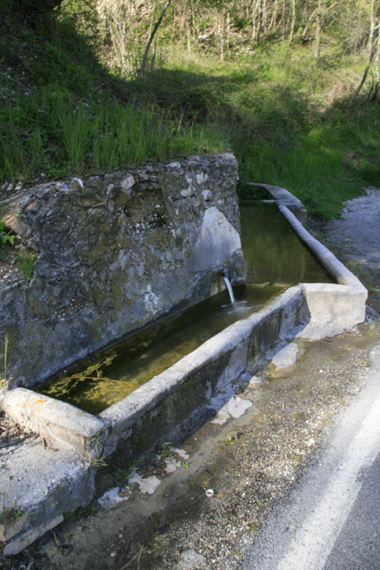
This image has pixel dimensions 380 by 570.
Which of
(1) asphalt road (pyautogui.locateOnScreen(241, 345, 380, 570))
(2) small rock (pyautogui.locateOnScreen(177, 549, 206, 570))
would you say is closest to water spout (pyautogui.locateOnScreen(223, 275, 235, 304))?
(1) asphalt road (pyautogui.locateOnScreen(241, 345, 380, 570))

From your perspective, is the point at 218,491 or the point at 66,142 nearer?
the point at 218,491

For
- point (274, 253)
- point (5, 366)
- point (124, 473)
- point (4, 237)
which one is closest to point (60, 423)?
point (124, 473)

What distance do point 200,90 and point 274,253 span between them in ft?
26.9

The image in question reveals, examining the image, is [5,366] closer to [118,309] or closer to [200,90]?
[118,309]

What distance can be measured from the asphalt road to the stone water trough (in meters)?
0.73

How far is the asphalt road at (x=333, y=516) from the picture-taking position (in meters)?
1.62

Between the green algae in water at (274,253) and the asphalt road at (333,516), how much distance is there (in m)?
2.37

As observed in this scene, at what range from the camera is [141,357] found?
2967mm

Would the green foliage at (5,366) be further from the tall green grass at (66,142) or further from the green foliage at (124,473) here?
the tall green grass at (66,142)

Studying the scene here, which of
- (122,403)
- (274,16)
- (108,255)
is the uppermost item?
(274,16)

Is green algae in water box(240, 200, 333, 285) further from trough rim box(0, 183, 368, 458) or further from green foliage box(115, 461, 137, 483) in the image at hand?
green foliage box(115, 461, 137, 483)

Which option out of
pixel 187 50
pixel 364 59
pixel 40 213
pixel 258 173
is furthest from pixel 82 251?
pixel 364 59

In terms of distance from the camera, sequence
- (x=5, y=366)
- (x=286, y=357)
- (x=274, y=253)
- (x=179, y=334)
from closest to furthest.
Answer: (x=5, y=366), (x=286, y=357), (x=179, y=334), (x=274, y=253)

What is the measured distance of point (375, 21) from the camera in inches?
541
